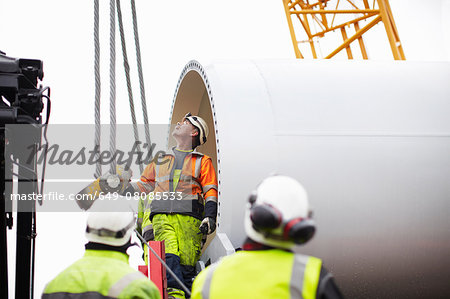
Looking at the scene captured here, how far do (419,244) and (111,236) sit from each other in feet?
9.41

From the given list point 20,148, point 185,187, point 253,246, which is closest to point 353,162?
point 185,187

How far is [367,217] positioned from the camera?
4316 millimetres

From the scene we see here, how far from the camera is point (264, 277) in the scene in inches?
82.8

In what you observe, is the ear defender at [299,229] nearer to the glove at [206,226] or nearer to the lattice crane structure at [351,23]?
the glove at [206,226]

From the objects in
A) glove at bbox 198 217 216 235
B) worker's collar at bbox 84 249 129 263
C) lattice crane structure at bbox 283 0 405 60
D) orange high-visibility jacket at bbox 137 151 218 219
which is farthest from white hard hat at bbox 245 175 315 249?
lattice crane structure at bbox 283 0 405 60

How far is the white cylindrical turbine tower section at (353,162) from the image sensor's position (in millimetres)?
4246

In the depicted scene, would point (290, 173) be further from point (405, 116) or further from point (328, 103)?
point (405, 116)

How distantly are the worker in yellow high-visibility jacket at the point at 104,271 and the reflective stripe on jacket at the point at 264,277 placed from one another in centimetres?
38

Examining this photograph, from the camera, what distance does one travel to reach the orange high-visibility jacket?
4.88 meters

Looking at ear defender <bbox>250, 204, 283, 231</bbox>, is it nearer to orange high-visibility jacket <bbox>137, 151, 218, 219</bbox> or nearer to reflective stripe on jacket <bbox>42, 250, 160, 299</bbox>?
reflective stripe on jacket <bbox>42, 250, 160, 299</bbox>

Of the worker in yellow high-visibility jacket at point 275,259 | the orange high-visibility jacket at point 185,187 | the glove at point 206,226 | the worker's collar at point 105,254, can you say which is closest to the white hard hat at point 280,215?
the worker in yellow high-visibility jacket at point 275,259

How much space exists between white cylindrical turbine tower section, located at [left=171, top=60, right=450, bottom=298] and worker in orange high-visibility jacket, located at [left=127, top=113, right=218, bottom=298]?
Answer: 2.11ft

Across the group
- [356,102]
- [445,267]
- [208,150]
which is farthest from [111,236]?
[208,150]

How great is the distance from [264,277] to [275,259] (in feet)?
0.27
